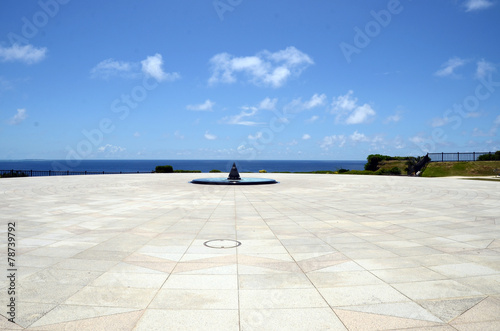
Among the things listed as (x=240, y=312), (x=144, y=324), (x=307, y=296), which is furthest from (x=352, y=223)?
(x=144, y=324)

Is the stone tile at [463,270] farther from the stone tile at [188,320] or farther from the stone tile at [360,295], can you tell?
the stone tile at [188,320]

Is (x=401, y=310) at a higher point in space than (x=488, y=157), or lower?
lower

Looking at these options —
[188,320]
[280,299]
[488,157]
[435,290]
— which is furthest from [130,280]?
[488,157]

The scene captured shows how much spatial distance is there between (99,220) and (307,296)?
858 centimetres

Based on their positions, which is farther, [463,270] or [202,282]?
[463,270]

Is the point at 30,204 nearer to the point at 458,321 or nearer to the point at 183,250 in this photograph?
the point at 183,250

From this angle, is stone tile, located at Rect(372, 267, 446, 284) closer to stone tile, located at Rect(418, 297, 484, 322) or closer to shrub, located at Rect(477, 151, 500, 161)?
stone tile, located at Rect(418, 297, 484, 322)

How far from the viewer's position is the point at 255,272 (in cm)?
601

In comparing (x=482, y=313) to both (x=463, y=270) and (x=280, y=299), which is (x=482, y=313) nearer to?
(x=463, y=270)

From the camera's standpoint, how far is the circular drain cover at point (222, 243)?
781cm

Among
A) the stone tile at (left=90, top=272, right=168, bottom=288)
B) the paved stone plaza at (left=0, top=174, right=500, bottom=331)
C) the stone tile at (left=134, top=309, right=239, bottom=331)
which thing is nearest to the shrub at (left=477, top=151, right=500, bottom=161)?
the paved stone plaza at (left=0, top=174, right=500, bottom=331)

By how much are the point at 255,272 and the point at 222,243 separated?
2.22m

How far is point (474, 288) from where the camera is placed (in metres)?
5.26

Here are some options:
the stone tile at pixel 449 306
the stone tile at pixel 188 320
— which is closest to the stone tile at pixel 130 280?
the stone tile at pixel 188 320
